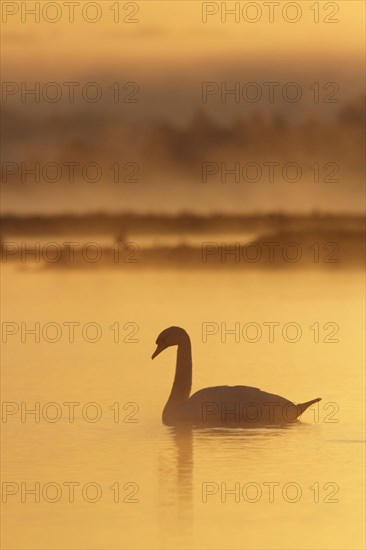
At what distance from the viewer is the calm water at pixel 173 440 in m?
13.6

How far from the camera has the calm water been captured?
44.7 ft

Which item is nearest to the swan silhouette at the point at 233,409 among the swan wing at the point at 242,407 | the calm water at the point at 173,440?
the swan wing at the point at 242,407

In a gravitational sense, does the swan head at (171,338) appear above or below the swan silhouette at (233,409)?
above

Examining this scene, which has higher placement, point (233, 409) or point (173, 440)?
point (233, 409)

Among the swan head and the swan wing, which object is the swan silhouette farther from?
the swan head

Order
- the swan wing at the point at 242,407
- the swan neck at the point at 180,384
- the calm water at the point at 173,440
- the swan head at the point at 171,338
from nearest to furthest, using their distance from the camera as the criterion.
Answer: the calm water at the point at 173,440 < the swan wing at the point at 242,407 < the swan neck at the point at 180,384 < the swan head at the point at 171,338

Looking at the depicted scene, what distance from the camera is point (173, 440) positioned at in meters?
16.5

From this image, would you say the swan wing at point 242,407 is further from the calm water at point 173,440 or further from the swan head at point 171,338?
the swan head at point 171,338

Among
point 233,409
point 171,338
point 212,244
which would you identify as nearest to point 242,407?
point 233,409

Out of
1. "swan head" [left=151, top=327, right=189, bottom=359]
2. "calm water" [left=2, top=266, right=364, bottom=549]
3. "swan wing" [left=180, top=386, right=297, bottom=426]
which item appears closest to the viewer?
"calm water" [left=2, top=266, right=364, bottom=549]

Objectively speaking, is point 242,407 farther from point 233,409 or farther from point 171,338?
point 171,338

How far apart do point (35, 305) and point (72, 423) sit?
817cm

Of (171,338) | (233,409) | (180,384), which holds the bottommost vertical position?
(233,409)

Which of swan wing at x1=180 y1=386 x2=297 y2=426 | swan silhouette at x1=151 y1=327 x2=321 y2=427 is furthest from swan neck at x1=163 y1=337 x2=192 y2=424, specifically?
swan wing at x1=180 y1=386 x2=297 y2=426
